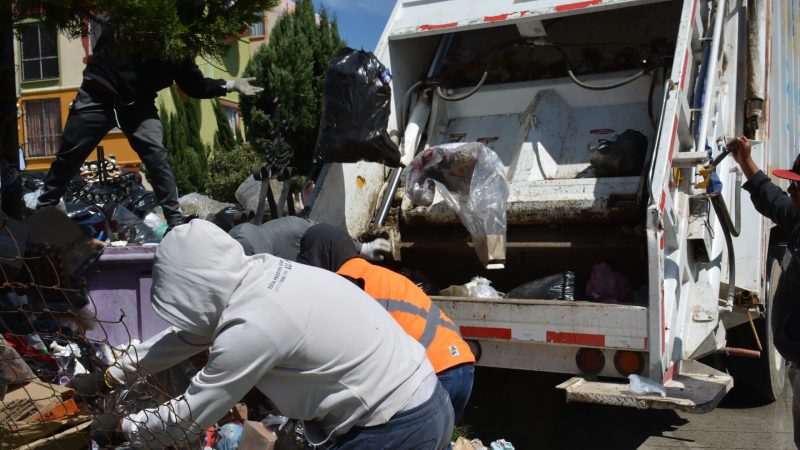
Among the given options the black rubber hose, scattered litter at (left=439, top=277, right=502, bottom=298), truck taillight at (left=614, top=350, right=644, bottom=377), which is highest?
the black rubber hose

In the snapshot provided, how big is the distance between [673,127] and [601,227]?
61cm

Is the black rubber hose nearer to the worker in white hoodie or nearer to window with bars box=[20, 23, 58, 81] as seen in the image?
the worker in white hoodie

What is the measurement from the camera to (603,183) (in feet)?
13.6

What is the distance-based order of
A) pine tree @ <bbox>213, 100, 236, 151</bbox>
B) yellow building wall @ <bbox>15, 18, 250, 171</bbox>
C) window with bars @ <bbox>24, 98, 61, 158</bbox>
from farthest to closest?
window with bars @ <bbox>24, 98, 61, 158</bbox> → yellow building wall @ <bbox>15, 18, 250, 171</bbox> → pine tree @ <bbox>213, 100, 236, 151</bbox>

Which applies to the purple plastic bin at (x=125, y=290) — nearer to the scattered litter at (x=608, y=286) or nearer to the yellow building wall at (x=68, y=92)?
the scattered litter at (x=608, y=286)

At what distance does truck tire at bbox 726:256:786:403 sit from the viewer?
4.75m

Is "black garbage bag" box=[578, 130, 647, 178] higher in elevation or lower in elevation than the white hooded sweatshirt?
higher

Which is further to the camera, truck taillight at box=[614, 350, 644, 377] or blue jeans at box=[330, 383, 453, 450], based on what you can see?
truck taillight at box=[614, 350, 644, 377]

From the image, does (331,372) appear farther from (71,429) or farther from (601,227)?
(601,227)

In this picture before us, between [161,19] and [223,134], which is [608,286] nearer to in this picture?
[161,19]

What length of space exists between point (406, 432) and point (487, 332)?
1.73 metres

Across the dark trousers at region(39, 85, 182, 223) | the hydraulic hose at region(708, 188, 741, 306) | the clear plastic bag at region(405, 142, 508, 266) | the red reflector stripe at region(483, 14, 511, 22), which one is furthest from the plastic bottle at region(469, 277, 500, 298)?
the dark trousers at region(39, 85, 182, 223)

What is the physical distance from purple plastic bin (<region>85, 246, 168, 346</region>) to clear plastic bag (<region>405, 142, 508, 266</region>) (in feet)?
4.61

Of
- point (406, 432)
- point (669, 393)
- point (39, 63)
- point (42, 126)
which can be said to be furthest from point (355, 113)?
point (42, 126)
